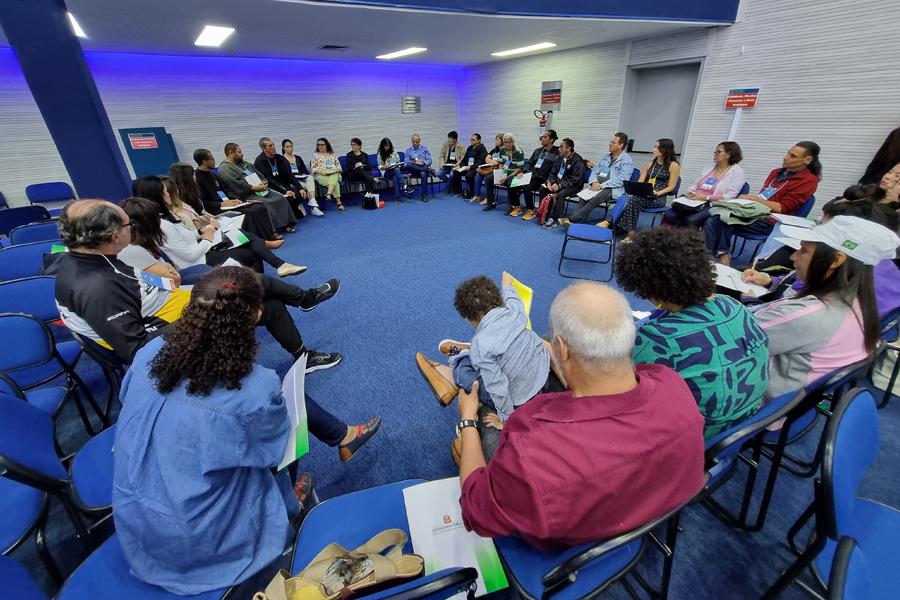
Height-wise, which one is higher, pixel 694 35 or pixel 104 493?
pixel 694 35

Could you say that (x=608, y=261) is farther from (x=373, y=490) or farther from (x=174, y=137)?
(x=174, y=137)

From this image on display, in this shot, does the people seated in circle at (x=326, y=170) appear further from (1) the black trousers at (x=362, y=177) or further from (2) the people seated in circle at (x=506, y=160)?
(2) the people seated in circle at (x=506, y=160)

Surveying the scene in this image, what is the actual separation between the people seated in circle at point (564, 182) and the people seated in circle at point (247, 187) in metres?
4.08

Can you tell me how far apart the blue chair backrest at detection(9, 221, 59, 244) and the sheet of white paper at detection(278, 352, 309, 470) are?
3.32m

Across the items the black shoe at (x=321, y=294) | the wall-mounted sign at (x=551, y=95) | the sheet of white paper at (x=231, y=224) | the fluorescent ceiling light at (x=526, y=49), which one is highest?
the fluorescent ceiling light at (x=526, y=49)

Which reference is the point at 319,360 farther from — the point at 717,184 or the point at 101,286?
the point at 717,184

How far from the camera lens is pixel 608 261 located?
443 centimetres

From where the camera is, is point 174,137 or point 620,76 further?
point 174,137

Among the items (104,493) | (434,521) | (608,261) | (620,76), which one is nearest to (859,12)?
(620,76)

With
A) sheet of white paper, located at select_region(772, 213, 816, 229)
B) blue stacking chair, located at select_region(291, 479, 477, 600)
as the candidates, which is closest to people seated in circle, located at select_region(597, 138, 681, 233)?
sheet of white paper, located at select_region(772, 213, 816, 229)

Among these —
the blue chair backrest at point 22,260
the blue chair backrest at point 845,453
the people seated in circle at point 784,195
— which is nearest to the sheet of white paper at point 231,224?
the blue chair backrest at point 22,260

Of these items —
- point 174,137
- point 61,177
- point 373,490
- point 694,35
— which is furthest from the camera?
point 174,137

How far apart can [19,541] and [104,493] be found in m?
0.20

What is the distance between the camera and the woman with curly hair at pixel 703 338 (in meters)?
1.16
